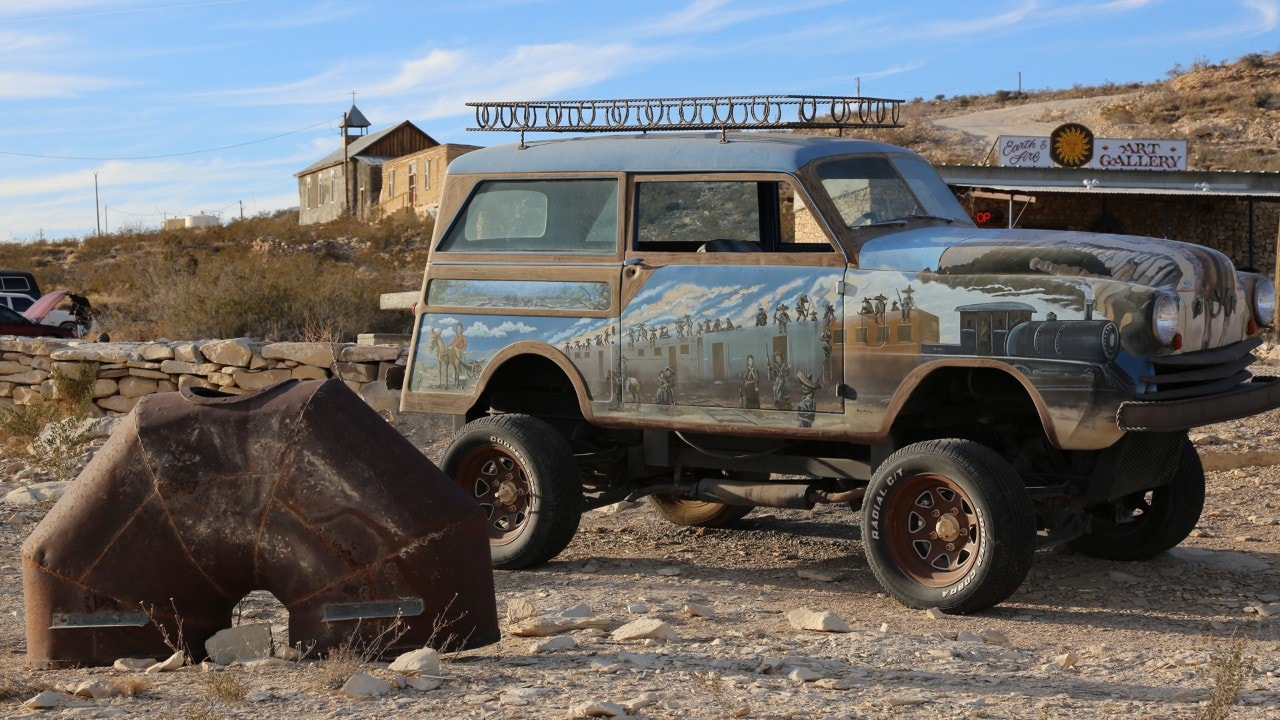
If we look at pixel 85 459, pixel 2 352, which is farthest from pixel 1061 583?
pixel 2 352

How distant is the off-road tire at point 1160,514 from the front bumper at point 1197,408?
651 millimetres

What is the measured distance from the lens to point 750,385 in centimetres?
648

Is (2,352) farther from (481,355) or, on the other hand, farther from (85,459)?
(481,355)

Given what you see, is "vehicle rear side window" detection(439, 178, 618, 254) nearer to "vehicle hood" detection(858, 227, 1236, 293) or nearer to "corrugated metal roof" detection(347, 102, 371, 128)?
"vehicle hood" detection(858, 227, 1236, 293)

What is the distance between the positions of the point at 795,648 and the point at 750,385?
1596 millimetres

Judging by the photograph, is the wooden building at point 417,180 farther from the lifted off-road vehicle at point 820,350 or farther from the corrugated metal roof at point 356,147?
the lifted off-road vehicle at point 820,350

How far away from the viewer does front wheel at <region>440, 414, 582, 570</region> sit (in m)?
7.01

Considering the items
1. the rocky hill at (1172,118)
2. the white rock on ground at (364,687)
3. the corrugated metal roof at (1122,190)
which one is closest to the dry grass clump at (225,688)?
the white rock on ground at (364,687)

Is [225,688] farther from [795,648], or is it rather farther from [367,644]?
[795,648]

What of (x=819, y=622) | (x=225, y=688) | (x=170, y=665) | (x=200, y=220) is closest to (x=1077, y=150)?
→ (x=819, y=622)

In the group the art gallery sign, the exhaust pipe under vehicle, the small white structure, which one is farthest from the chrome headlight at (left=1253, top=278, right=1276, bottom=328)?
the small white structure

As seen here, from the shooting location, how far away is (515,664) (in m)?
4.97

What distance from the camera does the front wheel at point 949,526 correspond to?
5.78 m

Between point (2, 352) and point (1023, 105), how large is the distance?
179 ft
